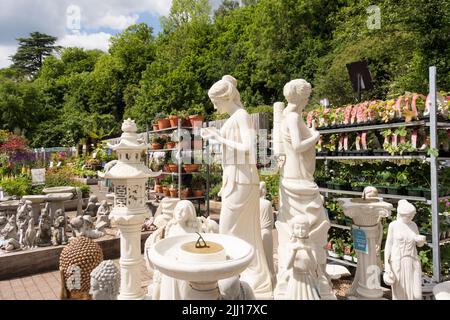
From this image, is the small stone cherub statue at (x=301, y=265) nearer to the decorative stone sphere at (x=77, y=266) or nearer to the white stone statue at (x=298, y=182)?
the white stone statue at (x=298, y=182)

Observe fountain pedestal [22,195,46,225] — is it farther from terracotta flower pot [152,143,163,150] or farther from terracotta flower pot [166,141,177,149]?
terracotta flower pot [166,141,177,149]

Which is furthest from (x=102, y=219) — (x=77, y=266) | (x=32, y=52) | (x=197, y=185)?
(x=32, y=52)

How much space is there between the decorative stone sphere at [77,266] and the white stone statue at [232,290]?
155cm

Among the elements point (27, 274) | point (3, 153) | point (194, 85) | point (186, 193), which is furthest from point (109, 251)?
point (194, 85)

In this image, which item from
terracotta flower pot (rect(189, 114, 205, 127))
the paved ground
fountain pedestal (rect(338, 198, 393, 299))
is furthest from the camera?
terracotta flower pot (rect(189, 114, 205, 127))

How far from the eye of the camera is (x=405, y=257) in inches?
138

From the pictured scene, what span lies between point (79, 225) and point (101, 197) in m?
7.08

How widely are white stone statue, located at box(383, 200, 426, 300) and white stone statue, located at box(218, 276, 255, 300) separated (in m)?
1.87

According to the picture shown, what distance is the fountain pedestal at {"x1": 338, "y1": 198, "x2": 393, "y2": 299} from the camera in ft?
12.9

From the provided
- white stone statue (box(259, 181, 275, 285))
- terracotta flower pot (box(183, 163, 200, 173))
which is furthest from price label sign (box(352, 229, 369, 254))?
terracotta flower pot (box(183, 163, 200, 173))

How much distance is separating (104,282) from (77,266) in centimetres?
107

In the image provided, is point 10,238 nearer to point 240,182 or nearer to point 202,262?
point 240,182

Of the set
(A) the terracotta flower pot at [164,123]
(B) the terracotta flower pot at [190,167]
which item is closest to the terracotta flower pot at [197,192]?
(B) the terracotta flower pot at [190,167]

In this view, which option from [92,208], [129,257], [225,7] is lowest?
[92,208]
